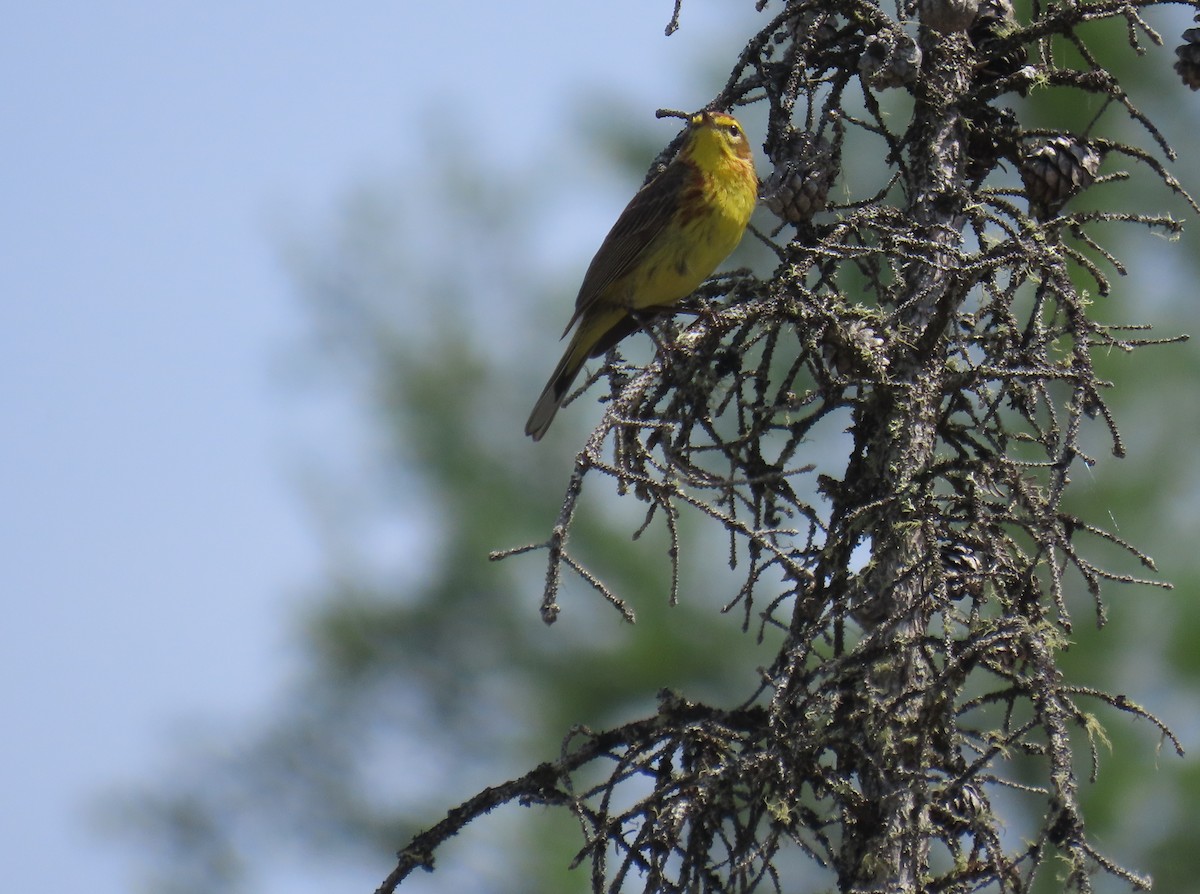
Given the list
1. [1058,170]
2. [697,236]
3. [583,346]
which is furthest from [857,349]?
[583,346]

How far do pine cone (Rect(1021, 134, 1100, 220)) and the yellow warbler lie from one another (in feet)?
6.62

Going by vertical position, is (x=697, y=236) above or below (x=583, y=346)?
below

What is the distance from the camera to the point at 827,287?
316cm

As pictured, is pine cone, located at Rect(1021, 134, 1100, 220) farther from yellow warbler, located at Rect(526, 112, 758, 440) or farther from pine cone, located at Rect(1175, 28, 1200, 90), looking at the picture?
yellow warbler, located at Rect(526, 112, 758, 440)

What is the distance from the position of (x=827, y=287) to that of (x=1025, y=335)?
0.77m

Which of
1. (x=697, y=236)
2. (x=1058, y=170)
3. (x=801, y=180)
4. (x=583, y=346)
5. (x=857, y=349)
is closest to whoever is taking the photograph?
(x=857, y=349)

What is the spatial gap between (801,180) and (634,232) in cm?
205

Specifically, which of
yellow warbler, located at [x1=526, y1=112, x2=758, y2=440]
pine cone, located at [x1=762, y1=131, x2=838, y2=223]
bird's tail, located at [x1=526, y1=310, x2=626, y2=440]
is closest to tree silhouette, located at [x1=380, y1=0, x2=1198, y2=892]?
pine cone, located at [x1=762, y1=131, x2=838, y2=223]

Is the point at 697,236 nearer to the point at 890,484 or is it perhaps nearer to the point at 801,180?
the point at 801,180

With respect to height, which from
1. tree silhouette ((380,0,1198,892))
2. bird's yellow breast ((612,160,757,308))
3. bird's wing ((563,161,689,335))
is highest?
bird's wing ((563,161,689,335))

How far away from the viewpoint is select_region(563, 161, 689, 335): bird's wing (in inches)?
189

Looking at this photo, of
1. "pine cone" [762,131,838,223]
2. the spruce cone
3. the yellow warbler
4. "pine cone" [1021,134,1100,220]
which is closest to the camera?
the spruce cone

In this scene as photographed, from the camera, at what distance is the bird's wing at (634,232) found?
15.7 ft

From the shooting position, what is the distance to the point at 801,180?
9.28 ft
